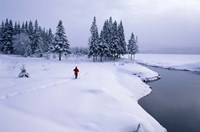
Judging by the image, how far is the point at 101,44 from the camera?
2055 inches

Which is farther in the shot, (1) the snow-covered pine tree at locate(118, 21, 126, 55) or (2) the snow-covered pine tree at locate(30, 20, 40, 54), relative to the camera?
(2) the snow-covered pine tree at locate(30, 20, 40, 54)

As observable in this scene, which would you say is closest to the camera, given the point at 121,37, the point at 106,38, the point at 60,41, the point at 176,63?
the point at 60,41

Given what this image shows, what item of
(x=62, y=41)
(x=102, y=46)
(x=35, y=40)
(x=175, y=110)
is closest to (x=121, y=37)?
(x=102, y=46)

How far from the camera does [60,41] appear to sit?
2002 inches

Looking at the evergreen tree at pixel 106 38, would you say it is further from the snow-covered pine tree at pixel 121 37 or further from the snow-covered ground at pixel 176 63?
the snow-covered ground at pixel 176 63

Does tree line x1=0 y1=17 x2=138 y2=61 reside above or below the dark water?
above

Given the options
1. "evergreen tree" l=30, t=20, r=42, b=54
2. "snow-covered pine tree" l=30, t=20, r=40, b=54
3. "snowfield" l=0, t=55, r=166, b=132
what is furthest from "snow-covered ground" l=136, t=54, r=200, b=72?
"snowfield" l=0, t=55, r=166, b=132

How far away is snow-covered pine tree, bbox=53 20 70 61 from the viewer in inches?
1992

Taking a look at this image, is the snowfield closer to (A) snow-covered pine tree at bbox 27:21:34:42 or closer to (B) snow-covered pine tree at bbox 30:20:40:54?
(B) snow-covered pine tree at bbox 30:20:40:54

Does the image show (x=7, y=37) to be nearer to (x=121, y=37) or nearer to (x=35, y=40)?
(x=35, y=40)

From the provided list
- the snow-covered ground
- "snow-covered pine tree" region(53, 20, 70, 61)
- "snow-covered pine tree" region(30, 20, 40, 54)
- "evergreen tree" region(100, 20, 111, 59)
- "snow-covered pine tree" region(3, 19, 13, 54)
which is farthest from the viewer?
"snow-covered pine tree" region(30, 20, 40, 54)

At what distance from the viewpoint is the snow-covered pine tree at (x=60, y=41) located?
5059 cm

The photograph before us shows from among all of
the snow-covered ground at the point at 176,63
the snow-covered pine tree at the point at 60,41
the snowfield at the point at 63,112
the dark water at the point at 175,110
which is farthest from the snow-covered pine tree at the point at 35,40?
the snowfield at the point at 63,112

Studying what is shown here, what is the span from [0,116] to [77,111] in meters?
3.92
